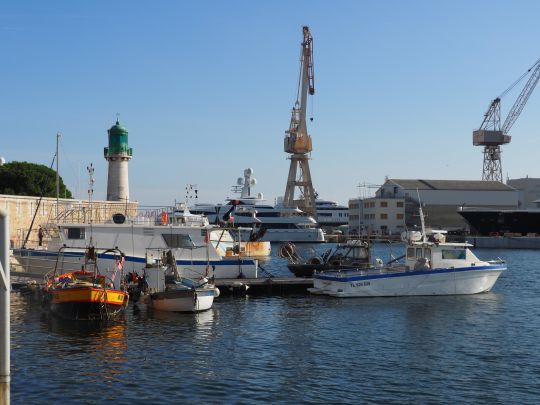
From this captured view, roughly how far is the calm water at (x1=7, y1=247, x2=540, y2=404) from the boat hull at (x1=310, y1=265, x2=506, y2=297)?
2.19 m

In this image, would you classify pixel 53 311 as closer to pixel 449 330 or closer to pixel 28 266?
pixel 28 266

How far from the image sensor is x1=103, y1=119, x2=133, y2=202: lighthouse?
79875mm

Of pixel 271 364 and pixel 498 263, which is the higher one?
pixel 498 263

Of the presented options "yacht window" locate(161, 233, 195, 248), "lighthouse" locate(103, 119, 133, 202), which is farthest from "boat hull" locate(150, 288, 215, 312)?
"lighthouse" locate(103, 119, 133, 202)

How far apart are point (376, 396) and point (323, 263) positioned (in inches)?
1077

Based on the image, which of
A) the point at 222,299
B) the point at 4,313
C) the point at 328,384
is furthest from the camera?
the point at 222,299

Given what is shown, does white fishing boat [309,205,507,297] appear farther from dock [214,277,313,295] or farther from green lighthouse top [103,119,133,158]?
green lighthouse top [103,119,133,158]

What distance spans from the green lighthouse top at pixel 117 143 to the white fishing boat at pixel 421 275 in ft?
155

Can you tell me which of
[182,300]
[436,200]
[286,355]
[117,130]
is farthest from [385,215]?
[286,355]

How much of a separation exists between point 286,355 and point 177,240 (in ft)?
57.8

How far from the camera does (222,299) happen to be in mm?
37656

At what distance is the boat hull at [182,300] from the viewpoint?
3150 centimetres

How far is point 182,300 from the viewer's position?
31516 millimetres

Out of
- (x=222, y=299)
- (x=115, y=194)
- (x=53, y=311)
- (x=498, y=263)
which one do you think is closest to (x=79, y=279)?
(x=53, y=311)
